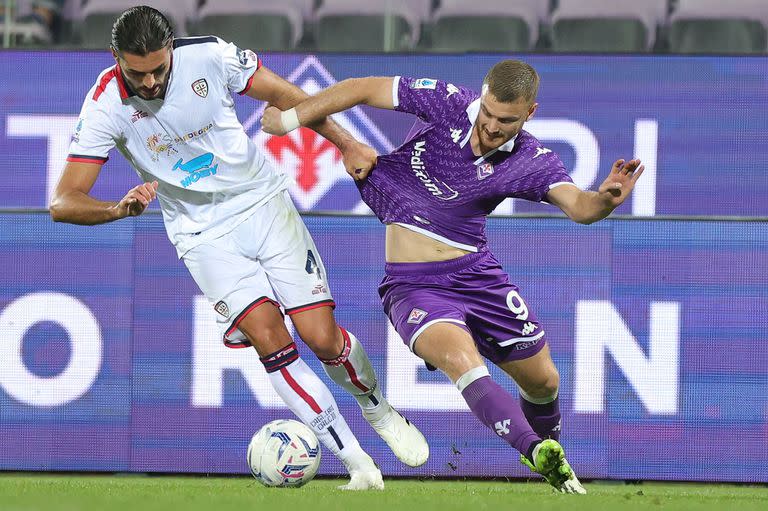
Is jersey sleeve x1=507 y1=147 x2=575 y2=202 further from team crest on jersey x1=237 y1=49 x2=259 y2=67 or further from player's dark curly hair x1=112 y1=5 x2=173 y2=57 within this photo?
player's dark curly hair x1=112 y1=5 x2=173 y2=57

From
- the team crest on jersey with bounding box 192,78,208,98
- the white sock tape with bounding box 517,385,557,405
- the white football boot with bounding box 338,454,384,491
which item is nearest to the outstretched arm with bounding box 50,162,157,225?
the team crest on jersey with bounding box 192,78,208,98

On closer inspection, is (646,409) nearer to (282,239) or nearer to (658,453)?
(658,453)

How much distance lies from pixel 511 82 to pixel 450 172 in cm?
63

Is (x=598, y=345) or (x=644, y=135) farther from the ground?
(x=644, y=135)

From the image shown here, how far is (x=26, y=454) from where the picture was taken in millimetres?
7895

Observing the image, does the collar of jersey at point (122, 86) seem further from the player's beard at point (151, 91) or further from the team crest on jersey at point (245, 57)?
the team crest on jersey at point (245, 57)

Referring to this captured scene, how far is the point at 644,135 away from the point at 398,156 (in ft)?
7.18

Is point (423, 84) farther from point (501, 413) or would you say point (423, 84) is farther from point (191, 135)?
point (501, 413)

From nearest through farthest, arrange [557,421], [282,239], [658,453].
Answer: [282,239], [557,421], [658,453]

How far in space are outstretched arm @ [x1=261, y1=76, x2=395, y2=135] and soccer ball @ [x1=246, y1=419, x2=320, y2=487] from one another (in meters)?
1.41

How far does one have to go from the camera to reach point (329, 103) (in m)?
5.92

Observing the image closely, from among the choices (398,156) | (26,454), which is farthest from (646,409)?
(26,454)

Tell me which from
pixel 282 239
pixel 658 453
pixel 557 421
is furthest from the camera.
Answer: pixel 658 453

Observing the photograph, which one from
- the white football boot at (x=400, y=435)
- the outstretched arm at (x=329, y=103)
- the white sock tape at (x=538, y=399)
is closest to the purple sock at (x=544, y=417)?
the white sock tape at (x=538, y=399)
